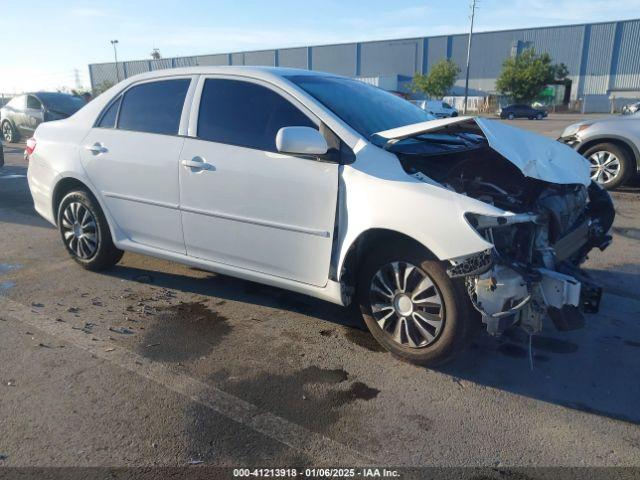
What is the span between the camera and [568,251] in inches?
136

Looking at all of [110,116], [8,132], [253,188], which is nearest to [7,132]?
[8,132]

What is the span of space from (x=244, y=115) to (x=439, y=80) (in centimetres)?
6005

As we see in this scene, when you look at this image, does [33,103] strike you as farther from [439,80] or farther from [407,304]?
[439,80]

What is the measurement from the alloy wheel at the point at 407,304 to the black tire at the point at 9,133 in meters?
17.6

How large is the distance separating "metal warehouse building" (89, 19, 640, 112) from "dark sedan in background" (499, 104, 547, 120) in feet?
58.4

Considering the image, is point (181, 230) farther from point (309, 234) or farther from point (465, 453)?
point (465, 453)

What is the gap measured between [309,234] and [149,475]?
170cm

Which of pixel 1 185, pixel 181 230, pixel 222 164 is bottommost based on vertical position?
pixel 1 185

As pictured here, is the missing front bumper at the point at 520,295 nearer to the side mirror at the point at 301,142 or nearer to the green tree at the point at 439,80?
the side mirror at the point at 301,142

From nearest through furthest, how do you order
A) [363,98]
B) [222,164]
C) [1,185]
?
[222,164] < [363,98] < [1,185]

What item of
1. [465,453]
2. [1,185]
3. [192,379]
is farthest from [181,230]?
[1,185]

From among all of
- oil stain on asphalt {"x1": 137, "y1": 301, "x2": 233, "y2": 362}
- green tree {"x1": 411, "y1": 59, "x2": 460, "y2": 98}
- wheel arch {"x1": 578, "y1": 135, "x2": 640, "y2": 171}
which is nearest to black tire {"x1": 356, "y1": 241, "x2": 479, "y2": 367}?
oil stain on asphalt {"x1": 137, "y1": 301, "x2": 233, "y2": 362}

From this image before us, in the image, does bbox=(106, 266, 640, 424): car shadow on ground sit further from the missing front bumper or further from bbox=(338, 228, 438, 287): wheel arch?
bbox=(338, 228, 438, 287): wheel arch

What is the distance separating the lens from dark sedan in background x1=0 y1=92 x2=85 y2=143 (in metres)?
15.5
